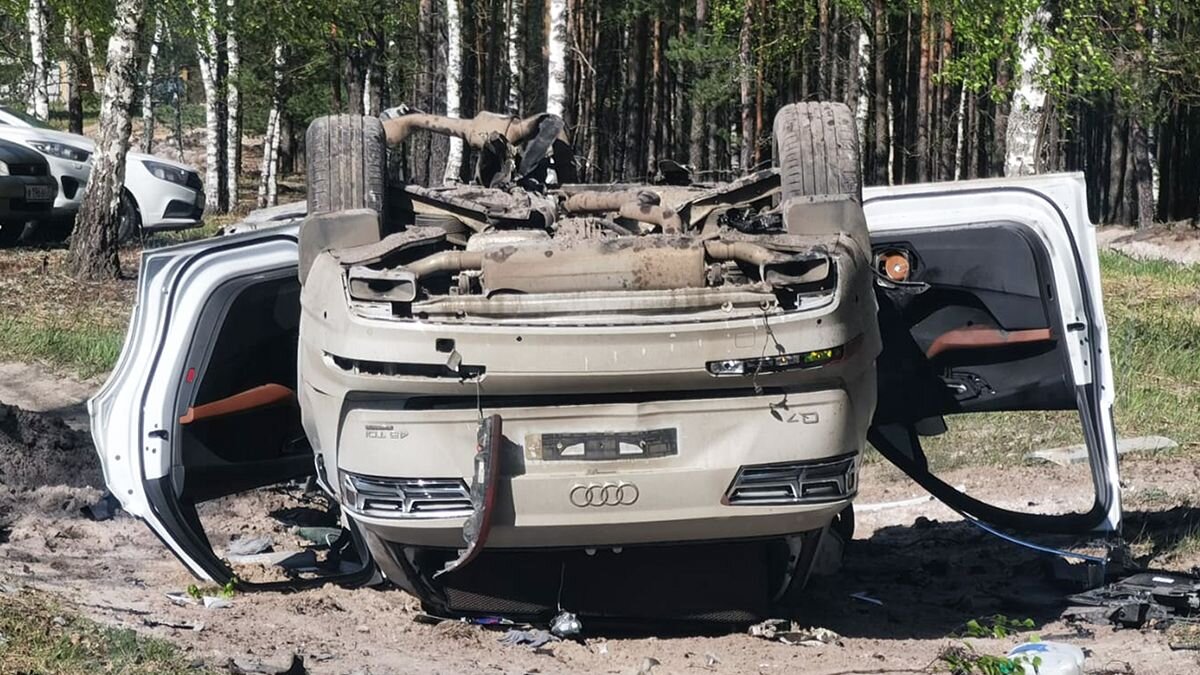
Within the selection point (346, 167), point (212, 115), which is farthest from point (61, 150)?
point (346, 167)

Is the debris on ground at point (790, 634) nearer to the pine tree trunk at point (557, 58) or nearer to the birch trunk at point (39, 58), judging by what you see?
the pine tree trunk at point (557, 58)

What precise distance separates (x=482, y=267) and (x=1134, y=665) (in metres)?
2.47

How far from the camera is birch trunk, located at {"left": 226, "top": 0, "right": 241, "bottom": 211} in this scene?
28.7 metres

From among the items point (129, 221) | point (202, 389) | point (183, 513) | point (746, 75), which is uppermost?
point (746, 75)

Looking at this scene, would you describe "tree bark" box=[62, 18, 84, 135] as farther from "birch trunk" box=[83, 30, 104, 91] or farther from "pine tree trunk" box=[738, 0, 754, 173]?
"pine tree trunk" box=[738, 0, 754, 173]

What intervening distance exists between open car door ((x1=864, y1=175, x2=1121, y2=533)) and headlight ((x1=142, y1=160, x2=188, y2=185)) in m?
13.3

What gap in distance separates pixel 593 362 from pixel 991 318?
2372 mm

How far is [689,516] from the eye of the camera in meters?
4.92

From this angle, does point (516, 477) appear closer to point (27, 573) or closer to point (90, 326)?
point (27, 573)

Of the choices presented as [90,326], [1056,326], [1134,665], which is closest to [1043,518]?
[1056,326]

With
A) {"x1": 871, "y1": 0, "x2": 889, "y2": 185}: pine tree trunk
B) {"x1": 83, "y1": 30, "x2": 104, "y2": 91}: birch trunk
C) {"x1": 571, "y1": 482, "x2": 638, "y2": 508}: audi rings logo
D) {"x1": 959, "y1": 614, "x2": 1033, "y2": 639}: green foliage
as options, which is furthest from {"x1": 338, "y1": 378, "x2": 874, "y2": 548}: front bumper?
{"x1": 871, "y1": 0, "x2": 889, "y2": 185}: pine tree trunk

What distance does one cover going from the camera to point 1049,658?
4.84 metres

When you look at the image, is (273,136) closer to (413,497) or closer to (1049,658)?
(413,497)

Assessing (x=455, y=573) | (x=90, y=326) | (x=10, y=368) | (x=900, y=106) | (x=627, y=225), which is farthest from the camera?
(x=900, y=106)
